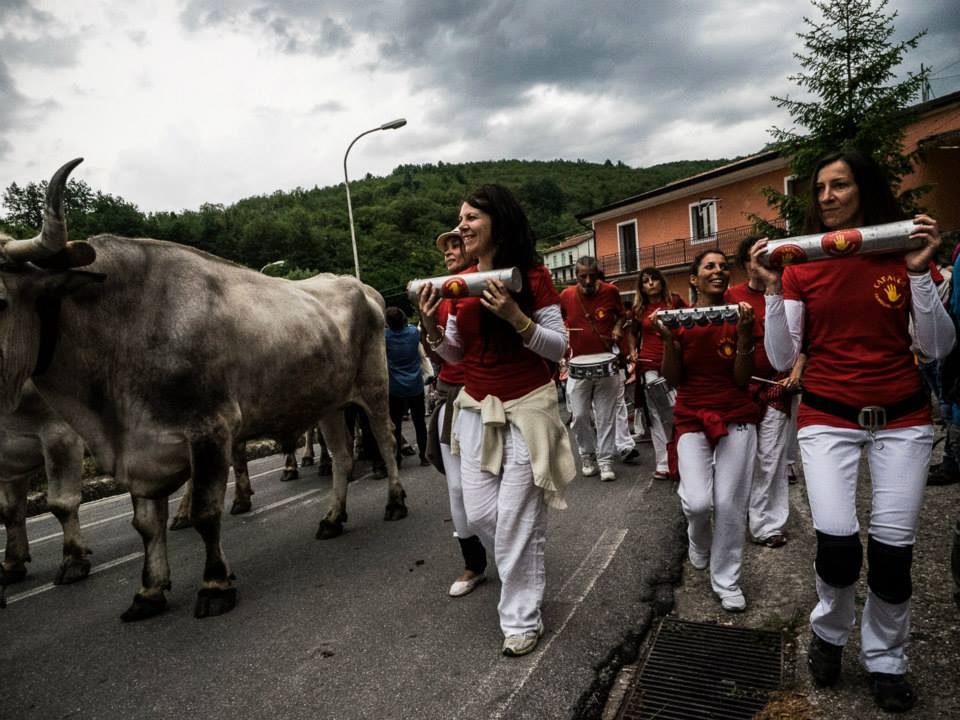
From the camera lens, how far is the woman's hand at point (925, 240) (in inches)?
96.8

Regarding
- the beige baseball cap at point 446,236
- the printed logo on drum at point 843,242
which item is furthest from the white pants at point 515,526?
the printed logo on drum at point 843,242

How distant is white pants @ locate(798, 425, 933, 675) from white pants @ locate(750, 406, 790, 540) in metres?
1.79

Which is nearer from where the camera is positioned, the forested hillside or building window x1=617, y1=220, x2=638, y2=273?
building window x1=617, y1=220, x2=638, y2=273

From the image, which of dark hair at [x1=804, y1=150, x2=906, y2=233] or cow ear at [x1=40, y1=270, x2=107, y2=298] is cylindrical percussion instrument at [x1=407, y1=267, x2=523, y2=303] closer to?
dark hair at [x1=804, y1=150, x2=906, y2=233]

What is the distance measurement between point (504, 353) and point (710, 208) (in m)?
26.7

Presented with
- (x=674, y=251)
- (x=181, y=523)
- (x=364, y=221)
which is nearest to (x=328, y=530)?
(x=181, y=523)

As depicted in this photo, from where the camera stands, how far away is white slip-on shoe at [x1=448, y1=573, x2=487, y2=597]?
13.0ft

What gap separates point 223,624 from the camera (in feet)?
12.9

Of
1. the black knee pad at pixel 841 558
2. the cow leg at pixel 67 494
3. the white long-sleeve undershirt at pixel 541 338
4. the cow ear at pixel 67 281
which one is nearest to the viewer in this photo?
the black knee pad at pixel 841 558

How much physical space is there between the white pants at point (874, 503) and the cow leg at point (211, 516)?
330cm

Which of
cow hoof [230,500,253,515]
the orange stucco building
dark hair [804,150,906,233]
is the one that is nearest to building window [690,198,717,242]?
the orange stucco building

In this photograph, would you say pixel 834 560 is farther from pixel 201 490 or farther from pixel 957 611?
pixel 201 490

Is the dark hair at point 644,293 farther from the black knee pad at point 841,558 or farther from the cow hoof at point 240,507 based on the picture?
the cow hoof at point 240,507

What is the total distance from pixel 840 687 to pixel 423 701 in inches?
68.9
